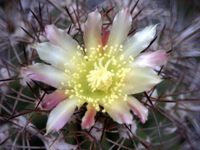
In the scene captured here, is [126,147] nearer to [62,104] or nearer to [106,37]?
[62,104]

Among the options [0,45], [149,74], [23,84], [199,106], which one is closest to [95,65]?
[149,74]

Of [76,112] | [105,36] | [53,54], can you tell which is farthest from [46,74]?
[105,36]

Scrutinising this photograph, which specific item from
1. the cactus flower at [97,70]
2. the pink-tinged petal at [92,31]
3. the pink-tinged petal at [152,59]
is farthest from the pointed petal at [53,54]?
the pink-tinged petal at [152,59]

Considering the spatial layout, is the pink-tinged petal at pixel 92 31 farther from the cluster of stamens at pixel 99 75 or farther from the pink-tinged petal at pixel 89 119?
the pink-tinged petal at pixel 89 119

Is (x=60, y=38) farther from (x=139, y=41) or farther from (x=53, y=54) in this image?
(x=139, y=41)

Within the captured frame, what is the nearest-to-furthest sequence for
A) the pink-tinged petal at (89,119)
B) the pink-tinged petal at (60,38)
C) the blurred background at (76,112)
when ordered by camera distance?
the pink-tinged petal at (89,119) < the pink-tinged petal at (60,38) < the blurred background at (76,112)
